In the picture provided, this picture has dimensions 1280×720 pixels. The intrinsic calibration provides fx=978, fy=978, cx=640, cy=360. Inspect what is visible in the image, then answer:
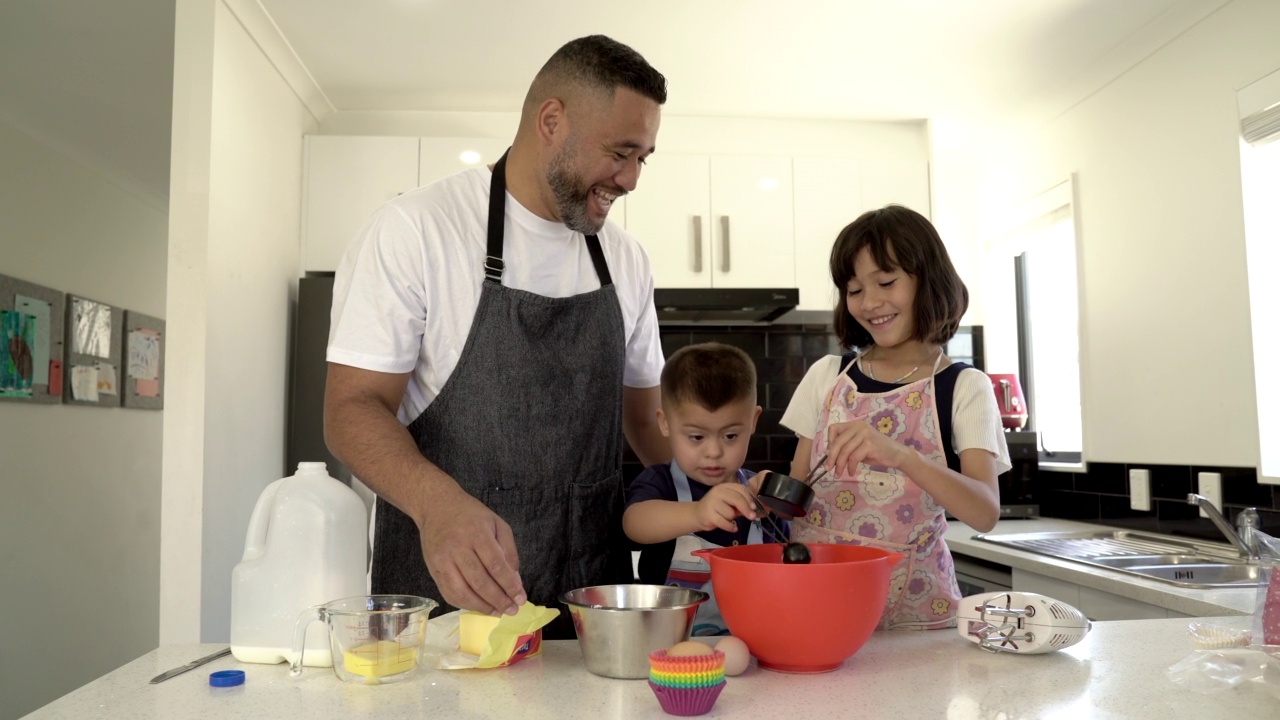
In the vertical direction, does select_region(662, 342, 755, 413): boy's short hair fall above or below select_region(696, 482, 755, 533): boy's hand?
above

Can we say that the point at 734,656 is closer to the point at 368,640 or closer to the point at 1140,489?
the point at 368,640

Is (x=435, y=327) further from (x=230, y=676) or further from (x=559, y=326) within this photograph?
(x=230, y=676)

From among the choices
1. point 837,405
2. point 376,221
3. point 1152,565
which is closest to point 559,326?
point 376,221

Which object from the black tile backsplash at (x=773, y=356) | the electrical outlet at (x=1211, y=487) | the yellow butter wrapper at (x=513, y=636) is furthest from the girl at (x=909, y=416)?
the black tile backsplash at (x=773, y=356)

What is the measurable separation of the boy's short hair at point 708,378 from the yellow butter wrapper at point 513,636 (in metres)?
0.54

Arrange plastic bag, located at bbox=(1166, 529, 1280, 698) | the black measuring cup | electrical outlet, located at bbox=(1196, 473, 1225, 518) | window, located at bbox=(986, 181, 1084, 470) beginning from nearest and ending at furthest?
plastic bag, located at bbox=(1166, 529, 1280, 698) < the black measuring cup < electrical outlet, located at bbox=(1196, 473, 1225, 518) < window, located at bbox=(986, 181, 1084, 470)

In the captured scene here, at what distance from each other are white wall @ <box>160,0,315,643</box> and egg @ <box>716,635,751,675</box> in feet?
7.01

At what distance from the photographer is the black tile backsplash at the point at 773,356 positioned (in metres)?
4.11

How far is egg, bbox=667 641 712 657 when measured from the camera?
94 cm

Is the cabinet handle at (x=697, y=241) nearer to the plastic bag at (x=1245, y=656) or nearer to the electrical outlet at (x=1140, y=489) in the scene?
the electrical outlet at (x=1140, y=489)

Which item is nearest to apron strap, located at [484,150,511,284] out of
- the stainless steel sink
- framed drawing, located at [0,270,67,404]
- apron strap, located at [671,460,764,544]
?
apron strap, located at [671,460,764,544]

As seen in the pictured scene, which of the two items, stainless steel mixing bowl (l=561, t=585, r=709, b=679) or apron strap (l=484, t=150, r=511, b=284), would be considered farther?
apron strap (l=484, t=150, r=511, b=284)

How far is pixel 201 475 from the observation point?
274cm

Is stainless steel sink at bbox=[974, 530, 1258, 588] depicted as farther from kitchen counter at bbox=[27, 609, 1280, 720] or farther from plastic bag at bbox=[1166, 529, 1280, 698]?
kitchen counter at bbox=[27, 609, 1280, 720]
